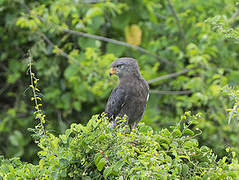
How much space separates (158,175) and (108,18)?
18.5 ft

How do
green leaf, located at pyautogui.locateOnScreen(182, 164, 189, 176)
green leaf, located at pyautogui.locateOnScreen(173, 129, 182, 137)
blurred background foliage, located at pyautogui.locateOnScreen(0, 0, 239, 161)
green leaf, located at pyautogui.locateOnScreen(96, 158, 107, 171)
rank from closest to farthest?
green leaf, located at pyautogui.locateOnScreen(96, 158, 107, 171) < green leaf, located at pyautogui.locateOnScreen(182, 164, 189, 176) < green leaf, located at pyautogui.locateOnScreen(173, 129, 182, 137) < blurred background foliage, located at pyautogui.locateOnScreen(0, 0, 239, 161)

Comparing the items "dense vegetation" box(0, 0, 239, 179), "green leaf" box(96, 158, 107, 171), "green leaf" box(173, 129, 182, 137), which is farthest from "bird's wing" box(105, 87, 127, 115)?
"green leaf" box(96, 158, 107, 171)

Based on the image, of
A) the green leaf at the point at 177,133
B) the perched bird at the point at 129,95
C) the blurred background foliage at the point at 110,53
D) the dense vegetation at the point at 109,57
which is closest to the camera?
A: the green leaf at the point at 177,133

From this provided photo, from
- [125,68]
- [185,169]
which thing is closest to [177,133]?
[185,169]

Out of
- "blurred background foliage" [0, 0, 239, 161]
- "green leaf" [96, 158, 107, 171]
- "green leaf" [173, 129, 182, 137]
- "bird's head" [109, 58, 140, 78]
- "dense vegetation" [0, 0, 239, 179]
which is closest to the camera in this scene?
"green leaf" [96, 158, 107, 171]

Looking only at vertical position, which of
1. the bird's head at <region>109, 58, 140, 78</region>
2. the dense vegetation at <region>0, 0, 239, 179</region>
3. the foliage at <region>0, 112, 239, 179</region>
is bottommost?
the dense vegetation at <region>0, 0, 239, 179</region>

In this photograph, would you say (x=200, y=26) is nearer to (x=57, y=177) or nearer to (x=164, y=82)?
(x=164, y=82)

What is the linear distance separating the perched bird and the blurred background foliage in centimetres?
201

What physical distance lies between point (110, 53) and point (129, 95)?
2.88 metres

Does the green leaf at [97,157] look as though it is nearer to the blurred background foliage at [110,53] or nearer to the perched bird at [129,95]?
the perched bird at [129,95]

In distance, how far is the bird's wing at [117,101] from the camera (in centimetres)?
424

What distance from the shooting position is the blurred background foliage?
6.56 m

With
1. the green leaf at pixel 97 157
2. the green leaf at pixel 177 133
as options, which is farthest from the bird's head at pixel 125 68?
the green leaf at pixel 97 157

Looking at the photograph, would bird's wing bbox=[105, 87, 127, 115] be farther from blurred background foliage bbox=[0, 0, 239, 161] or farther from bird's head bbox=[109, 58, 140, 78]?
blurred background foliage bbox=[0, 0, 239, 161]
